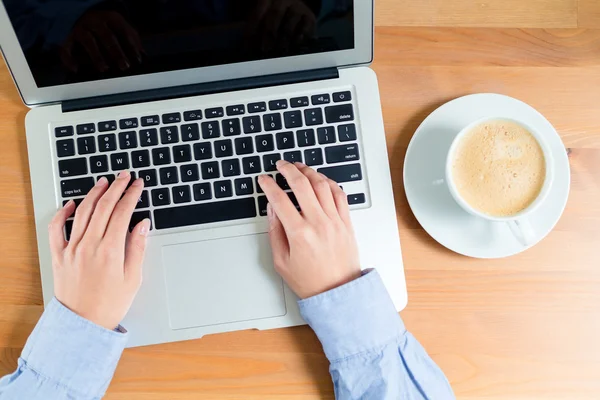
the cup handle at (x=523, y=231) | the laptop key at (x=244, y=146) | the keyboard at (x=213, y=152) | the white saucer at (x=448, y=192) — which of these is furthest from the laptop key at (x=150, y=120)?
the cup handle at (x=523, y=231)

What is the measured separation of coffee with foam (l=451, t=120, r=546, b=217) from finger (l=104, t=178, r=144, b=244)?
37cm

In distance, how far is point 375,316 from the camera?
2.05ft

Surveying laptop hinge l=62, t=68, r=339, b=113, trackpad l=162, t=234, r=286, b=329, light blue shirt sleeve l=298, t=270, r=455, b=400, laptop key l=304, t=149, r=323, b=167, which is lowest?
light blue shirt sleeve l=298, t=270, r=455, b=400

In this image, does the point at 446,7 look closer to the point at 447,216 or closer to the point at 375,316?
the point at 447,216

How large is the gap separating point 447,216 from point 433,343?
6.3 inches

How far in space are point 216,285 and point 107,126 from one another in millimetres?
236

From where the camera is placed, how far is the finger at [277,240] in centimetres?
64

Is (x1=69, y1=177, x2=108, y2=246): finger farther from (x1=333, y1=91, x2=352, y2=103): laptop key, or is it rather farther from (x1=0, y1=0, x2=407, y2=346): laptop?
(x1=333, y1=91, x2=352, y2=103): laptop key

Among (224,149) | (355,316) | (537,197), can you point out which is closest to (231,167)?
(224,149)

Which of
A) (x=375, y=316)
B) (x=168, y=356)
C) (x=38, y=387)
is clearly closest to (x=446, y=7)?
(x=375, y=316)

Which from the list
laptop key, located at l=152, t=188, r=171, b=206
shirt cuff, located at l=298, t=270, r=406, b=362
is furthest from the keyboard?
shirt cuff, located at l=298, t=270, r=406, b=362

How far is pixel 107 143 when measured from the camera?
0.66 m

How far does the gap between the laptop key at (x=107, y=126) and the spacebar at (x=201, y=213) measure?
12cm

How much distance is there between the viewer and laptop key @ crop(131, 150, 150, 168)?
658 millimetres
